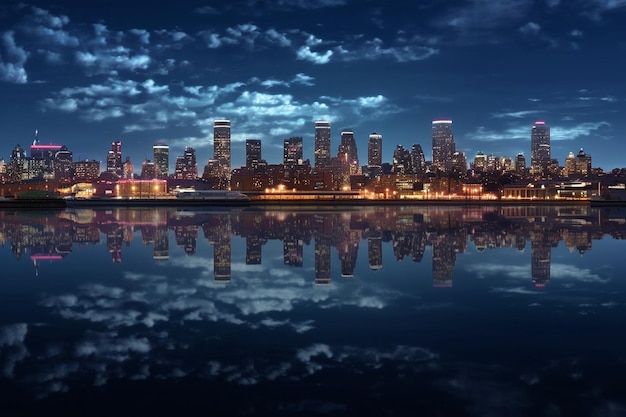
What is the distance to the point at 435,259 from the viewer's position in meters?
25.4

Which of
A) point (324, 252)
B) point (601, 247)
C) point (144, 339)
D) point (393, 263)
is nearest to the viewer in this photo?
point (144, 339)

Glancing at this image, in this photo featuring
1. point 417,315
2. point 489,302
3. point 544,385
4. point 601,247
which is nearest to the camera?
point 544,385

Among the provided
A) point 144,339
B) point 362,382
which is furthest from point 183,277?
point 362,382

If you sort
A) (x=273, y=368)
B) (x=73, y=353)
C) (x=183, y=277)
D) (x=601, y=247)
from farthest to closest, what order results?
(x=601, y=247)
(x=183, y=277)
(x=73, y=353)
(x=273, y=368)

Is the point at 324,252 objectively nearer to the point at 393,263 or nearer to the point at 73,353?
the point at 393,263

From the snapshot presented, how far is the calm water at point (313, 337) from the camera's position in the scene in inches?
330

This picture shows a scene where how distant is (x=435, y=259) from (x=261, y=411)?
61.2 feet

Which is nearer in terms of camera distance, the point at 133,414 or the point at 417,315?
the point at 133,414

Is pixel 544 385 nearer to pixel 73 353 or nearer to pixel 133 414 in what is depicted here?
pixel 133 414

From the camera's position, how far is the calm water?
8.38 meters

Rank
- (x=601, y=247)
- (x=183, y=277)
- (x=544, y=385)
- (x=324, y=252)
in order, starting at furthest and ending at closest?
1. (x=601, y=247)
2. (x=324, y=252)
3. (x=183, y=277)
4. (x=544, y=385)

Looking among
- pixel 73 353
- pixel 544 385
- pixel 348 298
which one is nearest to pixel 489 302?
pixel 348 298

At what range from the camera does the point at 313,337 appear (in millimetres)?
11781

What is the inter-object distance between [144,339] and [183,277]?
27.6 feet
